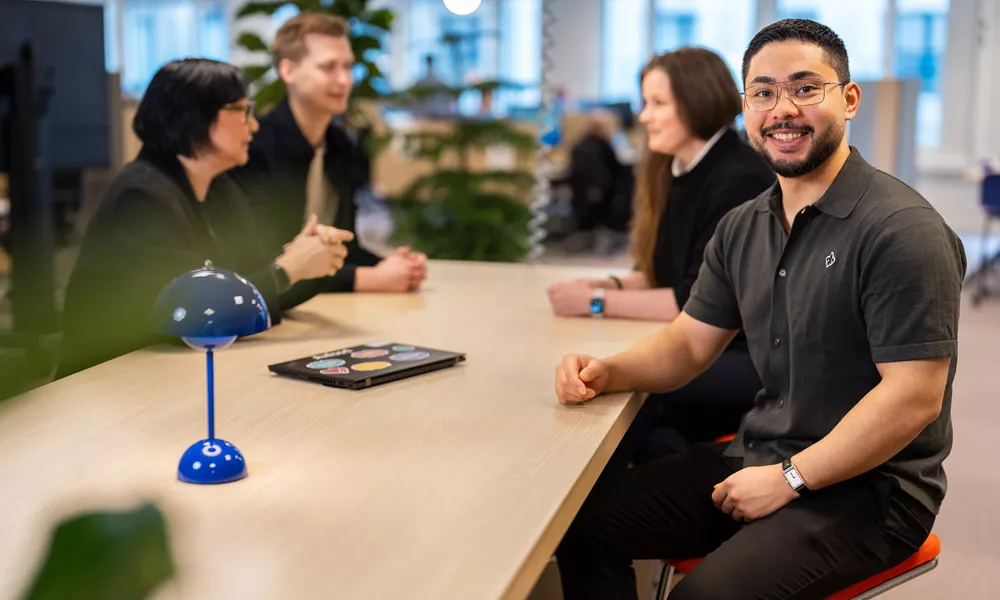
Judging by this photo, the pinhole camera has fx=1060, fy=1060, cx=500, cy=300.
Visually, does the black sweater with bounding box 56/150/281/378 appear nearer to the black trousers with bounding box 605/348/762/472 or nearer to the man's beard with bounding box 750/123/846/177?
the black trousers with bounding box 605/348/762/472

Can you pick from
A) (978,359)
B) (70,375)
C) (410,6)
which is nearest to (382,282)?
(70,375)

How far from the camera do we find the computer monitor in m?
3.54

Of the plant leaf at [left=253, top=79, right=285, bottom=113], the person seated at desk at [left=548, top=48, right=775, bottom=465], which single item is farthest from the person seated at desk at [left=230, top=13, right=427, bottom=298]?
the plant leaf at [left=253, top=79, right=285, bottom=113]

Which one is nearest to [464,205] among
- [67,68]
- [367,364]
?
[67,68]

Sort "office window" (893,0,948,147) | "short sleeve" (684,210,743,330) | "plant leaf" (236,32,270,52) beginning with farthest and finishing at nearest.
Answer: "office window" (893,0,948,147) < "plant leaf" (236,32,270,52) < "short sleeve" (684,210,743,330)

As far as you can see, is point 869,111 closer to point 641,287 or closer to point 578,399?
point 641,287

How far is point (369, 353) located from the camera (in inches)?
69.8

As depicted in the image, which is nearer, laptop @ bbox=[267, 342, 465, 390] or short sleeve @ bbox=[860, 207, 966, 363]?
short sleeve @ bbox=[860, 207, 966, 363]

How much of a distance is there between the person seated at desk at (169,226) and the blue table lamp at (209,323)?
0.71 m

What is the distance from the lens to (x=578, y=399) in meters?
1.54

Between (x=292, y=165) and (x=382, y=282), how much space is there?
1.74 feet

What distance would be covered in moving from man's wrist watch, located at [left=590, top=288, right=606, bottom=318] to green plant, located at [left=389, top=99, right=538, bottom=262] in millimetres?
2912

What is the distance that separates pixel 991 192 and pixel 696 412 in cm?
498

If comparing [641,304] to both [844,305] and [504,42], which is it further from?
[504,42]
